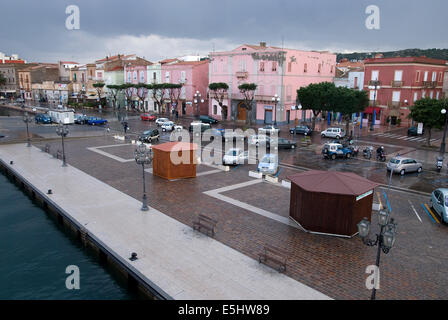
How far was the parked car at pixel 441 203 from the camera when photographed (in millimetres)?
17406

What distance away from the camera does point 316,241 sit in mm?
15391

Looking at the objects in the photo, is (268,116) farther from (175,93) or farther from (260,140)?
(175,93)

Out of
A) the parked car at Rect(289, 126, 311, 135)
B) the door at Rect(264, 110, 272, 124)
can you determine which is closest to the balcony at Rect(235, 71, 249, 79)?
the door at Rect(264, 110, 272, 124)

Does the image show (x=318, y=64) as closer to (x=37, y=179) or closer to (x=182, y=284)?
(x=37, y=179)

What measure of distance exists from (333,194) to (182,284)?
7.41 meters

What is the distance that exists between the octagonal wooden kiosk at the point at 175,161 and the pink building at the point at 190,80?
139 feet

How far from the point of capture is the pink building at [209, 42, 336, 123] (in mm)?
53531

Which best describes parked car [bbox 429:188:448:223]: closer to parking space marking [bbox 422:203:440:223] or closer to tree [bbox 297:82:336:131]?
parking space marking [bbox 422:203:440:223]

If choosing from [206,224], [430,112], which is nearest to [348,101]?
[430,112]

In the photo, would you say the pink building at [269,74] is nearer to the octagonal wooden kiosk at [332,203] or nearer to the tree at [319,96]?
the tree at [319,96]

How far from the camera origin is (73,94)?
92625 mm

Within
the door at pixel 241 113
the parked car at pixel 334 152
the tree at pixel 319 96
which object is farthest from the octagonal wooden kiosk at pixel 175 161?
the door at pixel 241 113

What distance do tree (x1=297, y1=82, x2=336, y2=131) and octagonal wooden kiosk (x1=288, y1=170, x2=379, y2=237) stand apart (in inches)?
1207

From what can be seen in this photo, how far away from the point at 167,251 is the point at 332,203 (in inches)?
283
